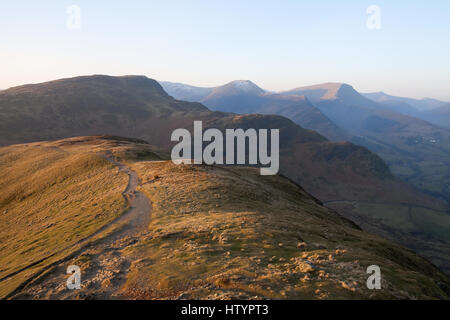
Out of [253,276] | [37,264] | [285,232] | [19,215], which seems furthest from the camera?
[19,215]

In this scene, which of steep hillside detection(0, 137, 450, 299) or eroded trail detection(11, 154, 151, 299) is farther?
eroded trail detection(11, 154, 151, 299)

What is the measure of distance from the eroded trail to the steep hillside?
8 centimetres

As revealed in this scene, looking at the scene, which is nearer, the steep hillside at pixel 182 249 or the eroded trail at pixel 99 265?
the steep hillside at pixel 182 249

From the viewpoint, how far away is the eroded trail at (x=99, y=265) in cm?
1702

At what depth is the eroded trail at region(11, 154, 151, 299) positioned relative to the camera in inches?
670

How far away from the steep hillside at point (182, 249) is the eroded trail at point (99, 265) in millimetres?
84

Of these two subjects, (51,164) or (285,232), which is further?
(51,164)

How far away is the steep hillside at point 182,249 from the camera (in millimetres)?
16422

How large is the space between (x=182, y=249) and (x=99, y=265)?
5.82m

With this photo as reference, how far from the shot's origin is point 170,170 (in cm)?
5031

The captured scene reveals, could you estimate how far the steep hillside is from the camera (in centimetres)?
1642
